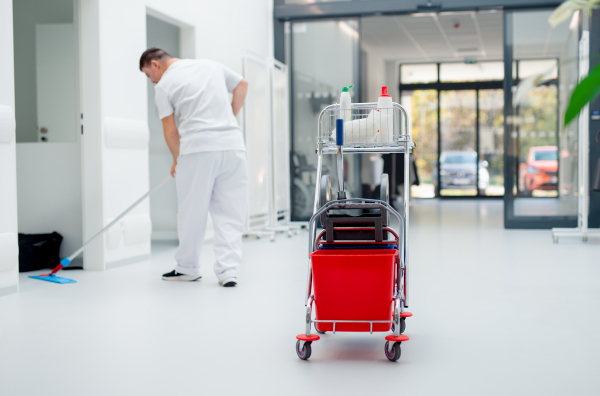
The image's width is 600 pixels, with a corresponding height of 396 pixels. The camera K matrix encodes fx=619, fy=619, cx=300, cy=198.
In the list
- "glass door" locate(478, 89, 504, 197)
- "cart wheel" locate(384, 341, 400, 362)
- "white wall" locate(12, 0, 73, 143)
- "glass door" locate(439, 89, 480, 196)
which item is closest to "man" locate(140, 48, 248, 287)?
"cart wheel" locate(384, 341, 400, 362)

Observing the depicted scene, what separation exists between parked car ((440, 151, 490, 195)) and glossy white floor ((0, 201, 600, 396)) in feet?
30.3

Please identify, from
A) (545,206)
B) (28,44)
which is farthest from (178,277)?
(545,206)

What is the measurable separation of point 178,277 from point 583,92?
3535mm

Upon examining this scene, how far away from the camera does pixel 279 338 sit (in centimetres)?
246

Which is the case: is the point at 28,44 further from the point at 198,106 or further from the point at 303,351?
the point at 303,351

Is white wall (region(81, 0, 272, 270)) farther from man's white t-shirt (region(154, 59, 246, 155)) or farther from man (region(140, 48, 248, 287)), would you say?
man's white t-shirt (region(154, 59, 246, 155))

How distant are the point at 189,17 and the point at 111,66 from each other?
4.38 ft

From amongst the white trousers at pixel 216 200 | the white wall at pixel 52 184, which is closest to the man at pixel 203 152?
the white trousers at pixel 216 200

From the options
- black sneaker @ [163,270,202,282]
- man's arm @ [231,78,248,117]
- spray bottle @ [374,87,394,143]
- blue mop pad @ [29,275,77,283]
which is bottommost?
blue mop pad @ [29,275,77,283]

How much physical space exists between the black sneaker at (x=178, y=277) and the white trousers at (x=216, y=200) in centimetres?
16

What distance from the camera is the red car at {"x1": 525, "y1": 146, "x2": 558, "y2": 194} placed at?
279 inches

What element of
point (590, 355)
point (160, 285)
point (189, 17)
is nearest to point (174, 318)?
point (160, 285)

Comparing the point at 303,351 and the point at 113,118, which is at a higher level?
the point at 113,118

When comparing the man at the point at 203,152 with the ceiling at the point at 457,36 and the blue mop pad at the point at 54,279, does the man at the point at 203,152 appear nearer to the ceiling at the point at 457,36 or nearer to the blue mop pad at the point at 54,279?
the blue mop pad at the point at 54,279
